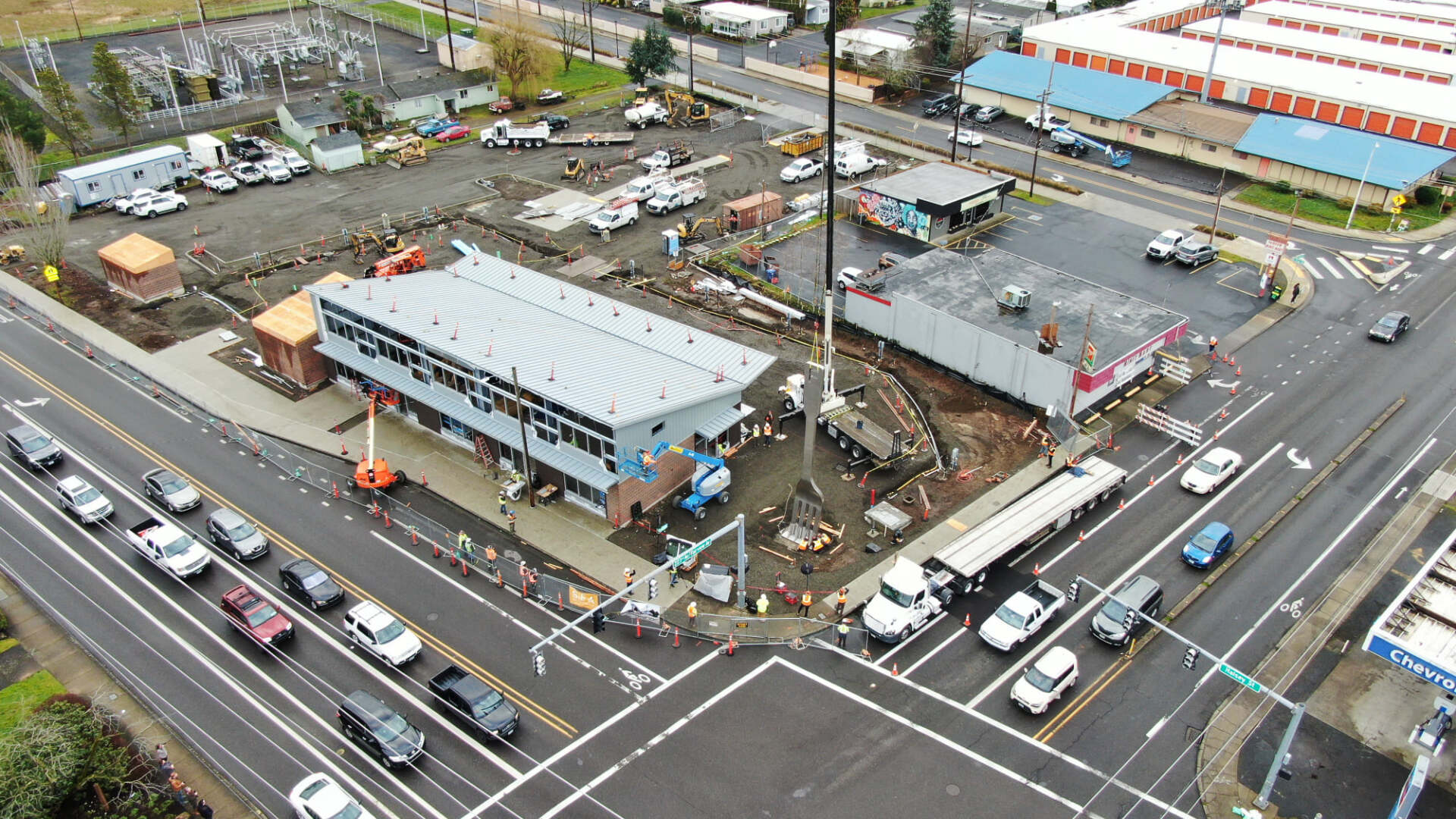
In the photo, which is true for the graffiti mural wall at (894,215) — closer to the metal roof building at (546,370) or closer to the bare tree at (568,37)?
the metal roof building at (546,370)

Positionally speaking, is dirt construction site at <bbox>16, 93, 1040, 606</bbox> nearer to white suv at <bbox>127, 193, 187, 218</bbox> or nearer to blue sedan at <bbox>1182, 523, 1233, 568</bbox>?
white suv at <bbox>127, 193, 187, 218</bbox>

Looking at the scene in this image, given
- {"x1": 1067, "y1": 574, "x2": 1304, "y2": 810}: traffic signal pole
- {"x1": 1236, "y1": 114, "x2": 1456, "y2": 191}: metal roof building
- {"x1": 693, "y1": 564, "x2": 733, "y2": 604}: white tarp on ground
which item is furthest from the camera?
{"x1": 1236, "y1": 114, "x2": 1456, "y2": 191}: metal roof building

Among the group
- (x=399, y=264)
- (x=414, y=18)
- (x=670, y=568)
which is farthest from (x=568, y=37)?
(x=670, y=568)

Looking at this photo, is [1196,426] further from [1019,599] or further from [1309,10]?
[1309,10]

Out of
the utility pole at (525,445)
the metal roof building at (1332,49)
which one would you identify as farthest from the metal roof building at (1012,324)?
the metal roof building at (1332,49)

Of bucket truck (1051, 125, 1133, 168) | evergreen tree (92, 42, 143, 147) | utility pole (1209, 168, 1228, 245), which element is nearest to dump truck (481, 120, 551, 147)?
evergreen tree (92, 42, 143, 147)

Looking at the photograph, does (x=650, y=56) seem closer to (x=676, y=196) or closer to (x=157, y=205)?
(x=676, y=196)
